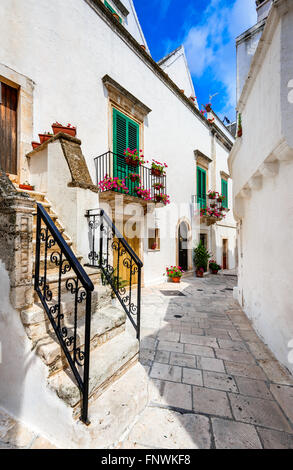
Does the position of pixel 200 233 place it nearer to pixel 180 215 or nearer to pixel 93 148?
pixel 180 215

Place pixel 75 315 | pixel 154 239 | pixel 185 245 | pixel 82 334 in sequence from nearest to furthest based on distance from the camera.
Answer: pixel 75 315
pixel 82 334
pixel 154 239
pixel 185 245

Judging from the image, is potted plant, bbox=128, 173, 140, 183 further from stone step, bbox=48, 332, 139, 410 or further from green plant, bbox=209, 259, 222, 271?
green plant, bbox=209, 259, 222, 271

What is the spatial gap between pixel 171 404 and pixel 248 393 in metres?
0.94

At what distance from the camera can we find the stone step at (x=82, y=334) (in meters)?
1.71

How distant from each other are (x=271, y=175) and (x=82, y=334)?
354cm

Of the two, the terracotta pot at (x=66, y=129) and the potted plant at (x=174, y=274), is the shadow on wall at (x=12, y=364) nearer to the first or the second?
the terracotta pot at (x=66, y=129)

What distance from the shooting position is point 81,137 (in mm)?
5637

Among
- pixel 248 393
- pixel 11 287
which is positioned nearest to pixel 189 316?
pixel 248 393

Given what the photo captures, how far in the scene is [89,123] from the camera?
230 inches

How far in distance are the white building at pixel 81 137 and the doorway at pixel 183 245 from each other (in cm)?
5

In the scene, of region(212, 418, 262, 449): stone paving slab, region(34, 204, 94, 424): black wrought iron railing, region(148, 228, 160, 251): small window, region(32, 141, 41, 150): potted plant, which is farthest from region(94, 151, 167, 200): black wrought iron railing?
region(212, 418, 262, 449): stone paving slab

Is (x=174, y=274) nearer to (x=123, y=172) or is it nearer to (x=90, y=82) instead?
(x=123, y=172)

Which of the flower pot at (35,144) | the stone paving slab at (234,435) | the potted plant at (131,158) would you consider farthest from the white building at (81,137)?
the stone paving slab at (234,435)

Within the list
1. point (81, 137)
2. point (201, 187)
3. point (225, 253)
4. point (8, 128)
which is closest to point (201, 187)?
point (201, 187)
